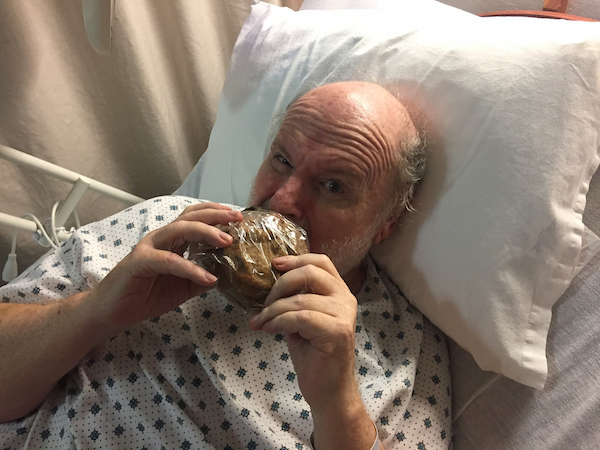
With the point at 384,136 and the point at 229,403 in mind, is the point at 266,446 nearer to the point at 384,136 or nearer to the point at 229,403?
the point at 229,403

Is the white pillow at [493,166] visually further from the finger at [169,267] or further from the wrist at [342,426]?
the finger at [169,267]

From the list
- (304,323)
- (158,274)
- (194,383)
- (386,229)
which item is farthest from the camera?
(386,229)

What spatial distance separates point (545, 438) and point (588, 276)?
0.34 meters

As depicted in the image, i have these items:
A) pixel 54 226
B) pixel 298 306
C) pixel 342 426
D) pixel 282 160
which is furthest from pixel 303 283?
pixel 54 226

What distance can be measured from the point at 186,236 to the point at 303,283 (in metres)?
0.22

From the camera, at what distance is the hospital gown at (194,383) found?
0.88 meters

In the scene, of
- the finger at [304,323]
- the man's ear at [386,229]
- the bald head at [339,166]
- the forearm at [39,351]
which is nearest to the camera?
the finger at [304,323]

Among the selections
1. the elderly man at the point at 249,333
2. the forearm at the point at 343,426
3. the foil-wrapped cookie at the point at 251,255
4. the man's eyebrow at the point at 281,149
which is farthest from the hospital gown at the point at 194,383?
the man's eyebrow at the point at 281,149

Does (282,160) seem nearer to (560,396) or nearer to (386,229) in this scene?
(386,229)

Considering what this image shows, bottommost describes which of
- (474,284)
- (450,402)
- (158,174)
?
(450,402)

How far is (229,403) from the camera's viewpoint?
2.95 feet

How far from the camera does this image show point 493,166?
95 cm

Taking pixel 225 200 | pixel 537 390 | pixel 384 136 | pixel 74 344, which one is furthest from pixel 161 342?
pixel 537 390

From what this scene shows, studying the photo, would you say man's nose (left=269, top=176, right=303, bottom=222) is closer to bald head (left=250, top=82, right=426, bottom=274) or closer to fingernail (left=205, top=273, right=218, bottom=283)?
bald head (left=250, top=82, right=426, bottom=274)
